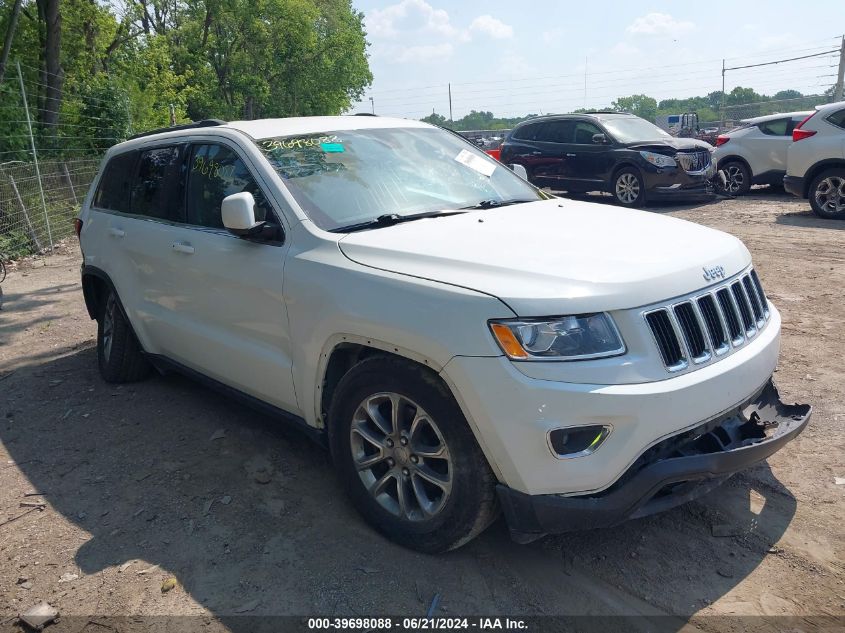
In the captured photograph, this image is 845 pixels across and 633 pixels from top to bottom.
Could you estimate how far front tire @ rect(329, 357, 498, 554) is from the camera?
2846 millimetres

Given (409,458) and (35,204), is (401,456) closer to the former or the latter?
(409,458)

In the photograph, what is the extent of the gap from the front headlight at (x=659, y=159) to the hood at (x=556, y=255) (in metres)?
9.76

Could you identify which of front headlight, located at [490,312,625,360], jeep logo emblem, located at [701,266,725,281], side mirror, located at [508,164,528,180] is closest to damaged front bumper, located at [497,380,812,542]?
front headlight, located at [490,312,625,360]

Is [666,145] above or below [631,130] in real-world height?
below

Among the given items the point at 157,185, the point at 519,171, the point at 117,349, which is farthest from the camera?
the point at 117,349

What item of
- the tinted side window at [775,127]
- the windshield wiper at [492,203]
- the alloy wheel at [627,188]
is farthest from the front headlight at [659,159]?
the windshield wiper at [492,203]

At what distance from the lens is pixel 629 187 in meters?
13.3

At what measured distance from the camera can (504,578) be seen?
3027 mm

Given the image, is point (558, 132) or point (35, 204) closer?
point (35, 204)

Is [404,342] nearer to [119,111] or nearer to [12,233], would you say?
[12,233]

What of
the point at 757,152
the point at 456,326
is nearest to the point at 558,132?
the point at 757,152

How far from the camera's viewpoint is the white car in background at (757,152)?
1353 cm

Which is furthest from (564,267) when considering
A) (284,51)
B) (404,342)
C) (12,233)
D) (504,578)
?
(284,51)

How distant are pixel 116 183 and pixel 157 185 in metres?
0.74
